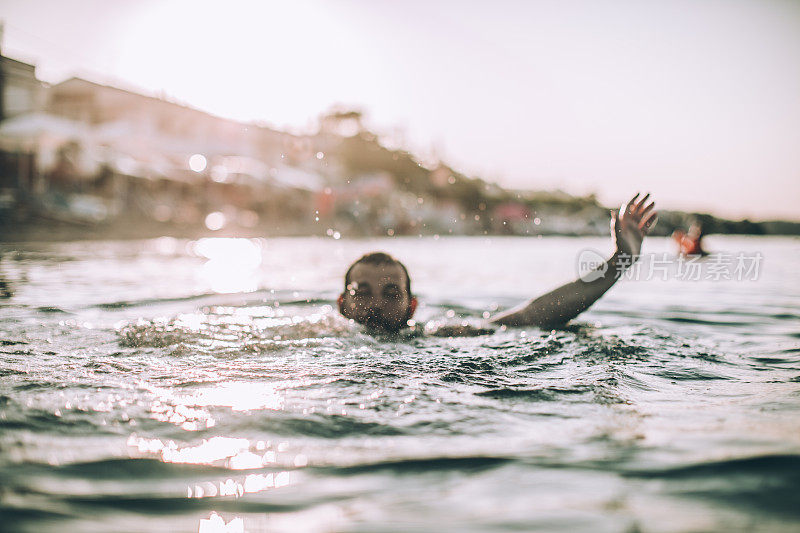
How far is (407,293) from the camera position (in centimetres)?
398

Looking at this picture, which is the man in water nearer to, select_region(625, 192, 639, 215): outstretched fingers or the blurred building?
select_region(625, 192, 639, 215): outstretched fingers

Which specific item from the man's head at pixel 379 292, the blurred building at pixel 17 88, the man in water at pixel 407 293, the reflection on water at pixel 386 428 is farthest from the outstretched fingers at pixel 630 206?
the blurred building at pixel 17 88

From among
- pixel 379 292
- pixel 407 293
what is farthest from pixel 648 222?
pixel 379 292

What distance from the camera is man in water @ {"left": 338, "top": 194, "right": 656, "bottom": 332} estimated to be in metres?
3.54

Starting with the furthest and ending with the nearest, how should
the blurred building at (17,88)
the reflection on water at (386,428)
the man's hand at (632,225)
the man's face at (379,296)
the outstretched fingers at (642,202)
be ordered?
the blurred building at (17,88), the man's face at (379,296), the outstretched fingers at (642,202), the man's hand at (632,225), the reflection on water at (386,428)

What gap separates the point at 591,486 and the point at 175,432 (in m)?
1.41

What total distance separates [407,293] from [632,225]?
157 centimetres

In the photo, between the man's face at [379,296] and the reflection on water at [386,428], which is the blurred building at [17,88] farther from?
the man's face at [379,296]

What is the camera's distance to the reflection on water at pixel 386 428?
4.85 feet

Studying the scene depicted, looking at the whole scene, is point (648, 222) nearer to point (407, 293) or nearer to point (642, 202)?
point (642, 202)

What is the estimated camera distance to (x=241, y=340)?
374 centimetres

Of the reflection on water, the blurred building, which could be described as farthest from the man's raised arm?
the blurred building

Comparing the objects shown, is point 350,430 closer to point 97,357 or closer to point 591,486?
point 591,486

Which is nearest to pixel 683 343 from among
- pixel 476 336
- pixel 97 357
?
pixel 476 336
